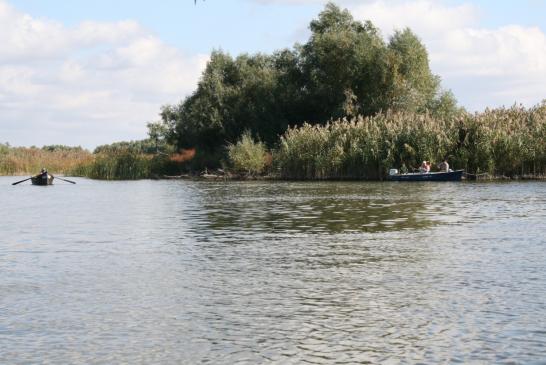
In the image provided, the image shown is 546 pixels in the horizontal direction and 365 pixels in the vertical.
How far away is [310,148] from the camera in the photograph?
59188 millimetres

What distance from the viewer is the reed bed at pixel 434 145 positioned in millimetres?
52312

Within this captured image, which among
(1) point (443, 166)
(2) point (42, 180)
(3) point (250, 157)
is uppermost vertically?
(3) point (250, 157)

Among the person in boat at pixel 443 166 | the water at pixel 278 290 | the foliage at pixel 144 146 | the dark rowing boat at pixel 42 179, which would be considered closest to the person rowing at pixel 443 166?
the person in boat at pixel 443 166

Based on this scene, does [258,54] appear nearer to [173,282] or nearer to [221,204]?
[221,204]

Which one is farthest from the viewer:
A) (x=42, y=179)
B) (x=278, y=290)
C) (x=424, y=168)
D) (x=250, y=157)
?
(x=250, y=157)

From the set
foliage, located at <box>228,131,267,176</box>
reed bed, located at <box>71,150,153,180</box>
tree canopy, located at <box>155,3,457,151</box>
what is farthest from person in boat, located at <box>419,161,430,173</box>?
reed bed, located at <box>71,150,153,180</box>

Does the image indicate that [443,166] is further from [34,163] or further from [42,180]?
[34,163]

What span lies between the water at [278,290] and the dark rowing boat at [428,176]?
2442 centimetres

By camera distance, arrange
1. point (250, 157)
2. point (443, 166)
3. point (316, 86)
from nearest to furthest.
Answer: point (443, 166), point (250, 157), point (316, 86)

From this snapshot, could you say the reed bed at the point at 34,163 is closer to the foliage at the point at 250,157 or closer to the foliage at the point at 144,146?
the foliage at the point at 144,146

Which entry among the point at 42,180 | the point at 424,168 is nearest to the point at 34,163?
the point at 42,180

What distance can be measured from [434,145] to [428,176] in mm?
3259

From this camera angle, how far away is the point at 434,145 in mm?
54781

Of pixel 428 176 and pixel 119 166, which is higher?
pixel 119 166
